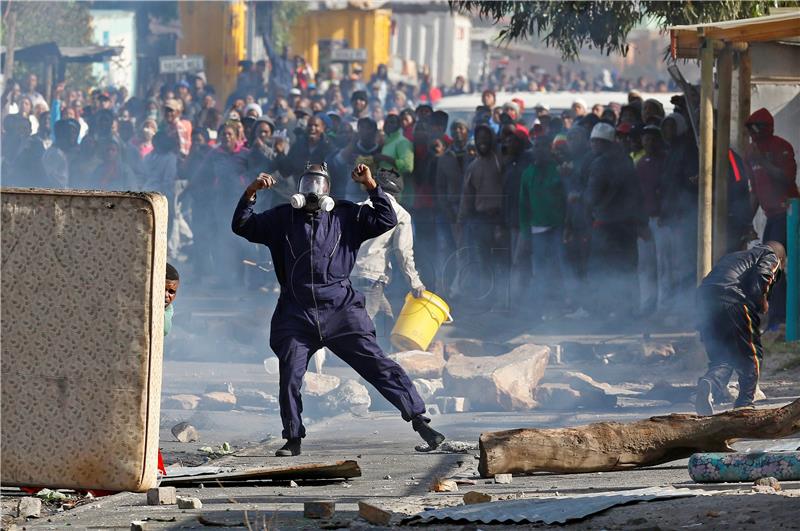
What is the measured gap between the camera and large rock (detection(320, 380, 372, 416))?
1141 centimetres

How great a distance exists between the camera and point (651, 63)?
96062 mm

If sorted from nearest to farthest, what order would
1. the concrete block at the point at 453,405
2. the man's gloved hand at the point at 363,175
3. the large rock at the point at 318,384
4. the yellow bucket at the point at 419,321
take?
the man's gloved hand at the point at 363,175 → the concrete block at the point at 453,405 → the large rock at the point at 318,384 → the yellow bucket at the point at 419,321

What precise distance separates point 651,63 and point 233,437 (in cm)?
8796

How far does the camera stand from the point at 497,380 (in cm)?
1131

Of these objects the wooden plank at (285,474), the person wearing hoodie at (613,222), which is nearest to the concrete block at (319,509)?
the wooden plank at (285,474)

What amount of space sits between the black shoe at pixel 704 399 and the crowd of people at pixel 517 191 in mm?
3300

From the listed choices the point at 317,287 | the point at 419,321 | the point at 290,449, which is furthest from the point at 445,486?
the point at 419,321

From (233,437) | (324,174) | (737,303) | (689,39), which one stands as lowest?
(233,437)

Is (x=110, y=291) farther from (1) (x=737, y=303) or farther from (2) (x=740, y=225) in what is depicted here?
(2) (x=740, y=225)

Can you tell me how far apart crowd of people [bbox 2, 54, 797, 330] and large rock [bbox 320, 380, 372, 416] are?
3.71 meters

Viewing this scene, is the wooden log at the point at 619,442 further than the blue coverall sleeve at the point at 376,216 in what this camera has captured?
No

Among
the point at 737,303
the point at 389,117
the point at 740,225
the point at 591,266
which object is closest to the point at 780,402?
the point at 737,303

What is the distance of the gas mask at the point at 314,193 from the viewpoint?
29.2ft

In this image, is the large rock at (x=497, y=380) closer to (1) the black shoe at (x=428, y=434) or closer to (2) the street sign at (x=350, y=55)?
(1) the black shoe at (x=428, y=434)
